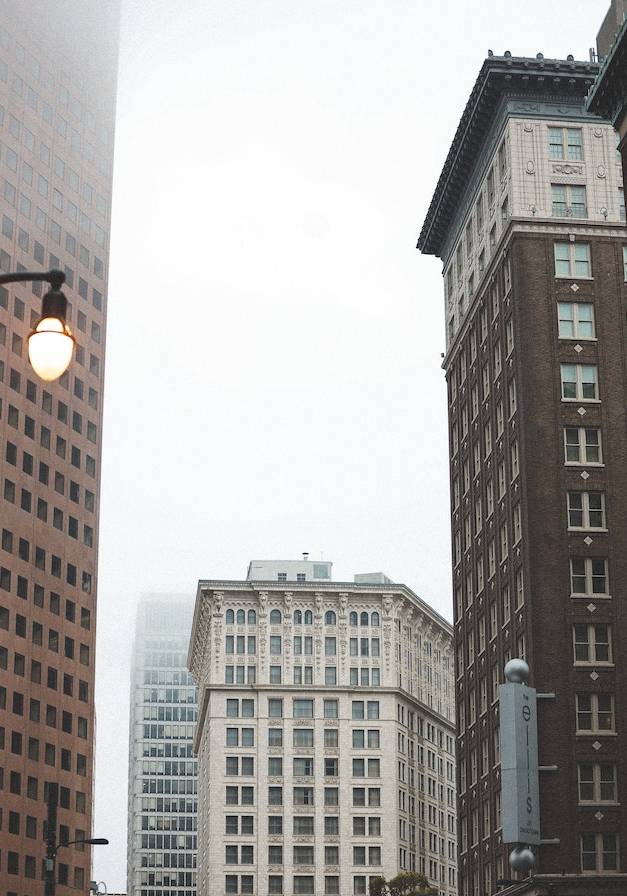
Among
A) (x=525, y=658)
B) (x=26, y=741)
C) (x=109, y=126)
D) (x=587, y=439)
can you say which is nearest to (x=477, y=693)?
(x=525, y=658)

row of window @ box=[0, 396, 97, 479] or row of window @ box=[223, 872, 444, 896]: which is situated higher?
row of window @ box=[0, 396, 97, 479]

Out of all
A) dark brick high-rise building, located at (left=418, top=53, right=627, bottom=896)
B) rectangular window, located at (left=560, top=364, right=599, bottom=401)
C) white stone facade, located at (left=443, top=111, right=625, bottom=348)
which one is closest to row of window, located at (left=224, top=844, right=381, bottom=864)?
dark brick high-rise building, located at (left=418, top=53, right=627, bottom=896)

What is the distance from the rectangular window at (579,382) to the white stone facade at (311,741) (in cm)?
8218

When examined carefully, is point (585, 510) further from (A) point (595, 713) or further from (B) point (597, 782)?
(B) point (597, 782)

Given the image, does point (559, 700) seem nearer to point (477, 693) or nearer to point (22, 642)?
point (477, 693)

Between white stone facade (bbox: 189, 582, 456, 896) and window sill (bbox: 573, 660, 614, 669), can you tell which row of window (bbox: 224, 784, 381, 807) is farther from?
window sill (bbox: 573, 660, 614, 669)

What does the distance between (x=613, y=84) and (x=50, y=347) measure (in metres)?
46.5

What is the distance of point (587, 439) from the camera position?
3489 inches

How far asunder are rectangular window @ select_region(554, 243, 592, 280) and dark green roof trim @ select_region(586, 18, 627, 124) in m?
30.5

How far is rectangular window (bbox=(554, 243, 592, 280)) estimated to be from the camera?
9181 centimetres

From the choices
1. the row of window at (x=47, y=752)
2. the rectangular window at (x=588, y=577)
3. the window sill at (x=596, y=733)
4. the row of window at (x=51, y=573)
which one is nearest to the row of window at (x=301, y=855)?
the row of window at (x=47, y=752)

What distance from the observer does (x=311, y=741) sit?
543ft

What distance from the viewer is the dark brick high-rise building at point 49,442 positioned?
5335 inches

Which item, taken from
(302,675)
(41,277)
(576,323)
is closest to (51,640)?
(302,675)
